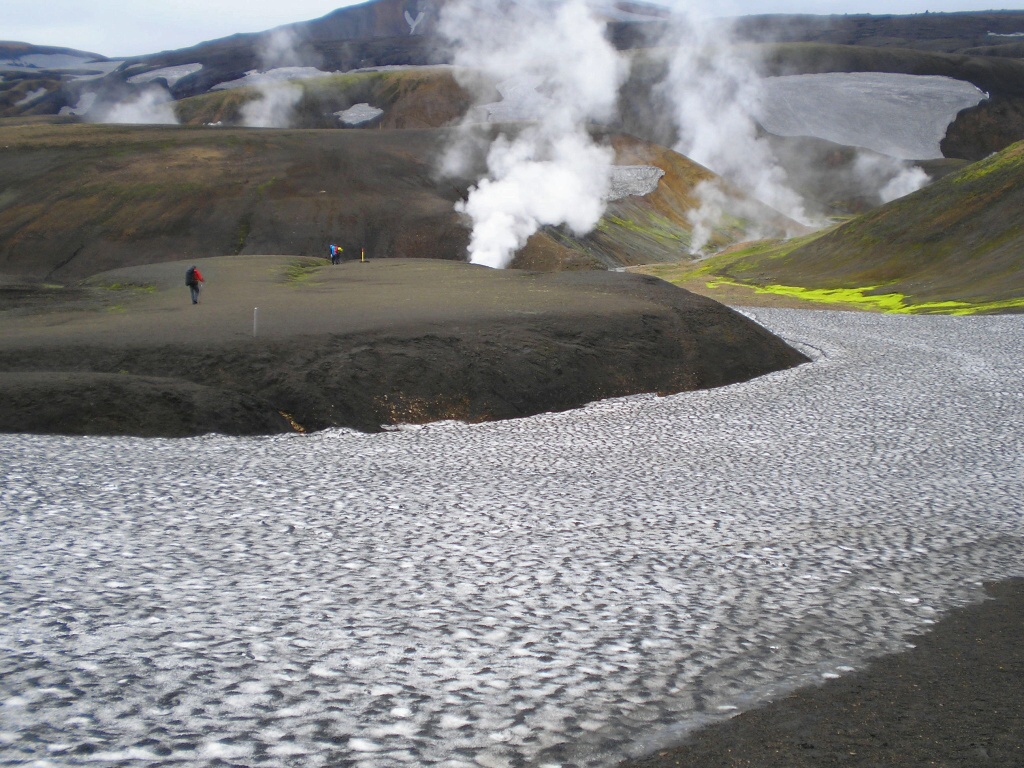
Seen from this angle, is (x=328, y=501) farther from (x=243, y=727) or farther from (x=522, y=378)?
(x=522, y=378)

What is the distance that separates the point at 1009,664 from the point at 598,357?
64.0 ft

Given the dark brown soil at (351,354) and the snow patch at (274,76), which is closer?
the dark brown soil at (351,354)

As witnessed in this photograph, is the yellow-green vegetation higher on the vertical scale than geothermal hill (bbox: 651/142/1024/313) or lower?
lower

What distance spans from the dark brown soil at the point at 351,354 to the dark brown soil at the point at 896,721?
1516 cm

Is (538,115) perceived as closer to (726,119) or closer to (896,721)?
(726,119)

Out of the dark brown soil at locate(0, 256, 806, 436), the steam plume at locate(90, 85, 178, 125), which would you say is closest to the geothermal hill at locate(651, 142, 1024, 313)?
the dark brown soil at locate(0, 256, 806, 436)

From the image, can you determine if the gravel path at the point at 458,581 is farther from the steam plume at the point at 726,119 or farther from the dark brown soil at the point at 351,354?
the steam plume at the point at 726,119

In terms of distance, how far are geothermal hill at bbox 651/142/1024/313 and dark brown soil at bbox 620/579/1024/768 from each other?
159 feet

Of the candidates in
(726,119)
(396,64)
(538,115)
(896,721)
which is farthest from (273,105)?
(896,721)

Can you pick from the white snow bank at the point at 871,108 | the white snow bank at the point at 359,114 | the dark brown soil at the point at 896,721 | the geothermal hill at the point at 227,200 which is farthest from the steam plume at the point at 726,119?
the dark brown soil at the point at 896,721

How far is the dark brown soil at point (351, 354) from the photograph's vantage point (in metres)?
20.4

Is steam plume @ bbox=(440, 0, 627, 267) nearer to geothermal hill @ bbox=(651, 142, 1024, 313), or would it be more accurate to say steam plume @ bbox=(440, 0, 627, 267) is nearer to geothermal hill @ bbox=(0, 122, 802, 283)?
geothermal hill @ bbox=(0, 122, 802, 283)

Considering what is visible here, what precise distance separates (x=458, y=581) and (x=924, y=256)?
66829mm

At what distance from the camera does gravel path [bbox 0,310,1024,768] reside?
23.1 ft
